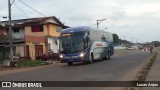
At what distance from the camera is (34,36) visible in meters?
55.7

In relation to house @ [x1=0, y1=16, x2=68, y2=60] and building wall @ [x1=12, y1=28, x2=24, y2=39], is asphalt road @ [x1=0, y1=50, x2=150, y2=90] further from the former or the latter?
building wall @ [x1=12, y1=28, x2=24, y2=39]

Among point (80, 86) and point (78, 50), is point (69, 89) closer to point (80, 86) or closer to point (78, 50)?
point (80, 86)

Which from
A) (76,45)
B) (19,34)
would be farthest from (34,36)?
(76,45)

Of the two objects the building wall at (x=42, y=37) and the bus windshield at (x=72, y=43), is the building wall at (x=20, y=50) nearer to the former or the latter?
the building wall at (x=42, y=37)

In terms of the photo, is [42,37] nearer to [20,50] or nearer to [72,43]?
[20,50]

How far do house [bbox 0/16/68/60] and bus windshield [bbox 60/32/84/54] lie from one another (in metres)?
22.8

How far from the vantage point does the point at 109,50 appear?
42.9 meters

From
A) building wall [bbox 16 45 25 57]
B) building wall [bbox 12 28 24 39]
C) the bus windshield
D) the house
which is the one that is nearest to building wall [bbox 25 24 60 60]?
the house

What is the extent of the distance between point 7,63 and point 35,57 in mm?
19283

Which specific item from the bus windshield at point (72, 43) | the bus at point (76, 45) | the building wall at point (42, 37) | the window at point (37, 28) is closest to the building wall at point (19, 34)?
the building wall at point (42, 37)

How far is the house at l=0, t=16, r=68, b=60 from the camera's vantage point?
2160 inches

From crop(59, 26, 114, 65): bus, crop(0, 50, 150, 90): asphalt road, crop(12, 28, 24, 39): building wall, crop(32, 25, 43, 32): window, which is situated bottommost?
crop(0, 50, 150, 90): asphalt road

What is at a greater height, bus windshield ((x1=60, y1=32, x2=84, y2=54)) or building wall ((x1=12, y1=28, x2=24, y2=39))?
building wall ((x1=12, y1=28, x2=24, y2=39))

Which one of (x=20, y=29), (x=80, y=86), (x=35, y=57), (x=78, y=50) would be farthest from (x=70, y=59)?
(x=20, y=29)
